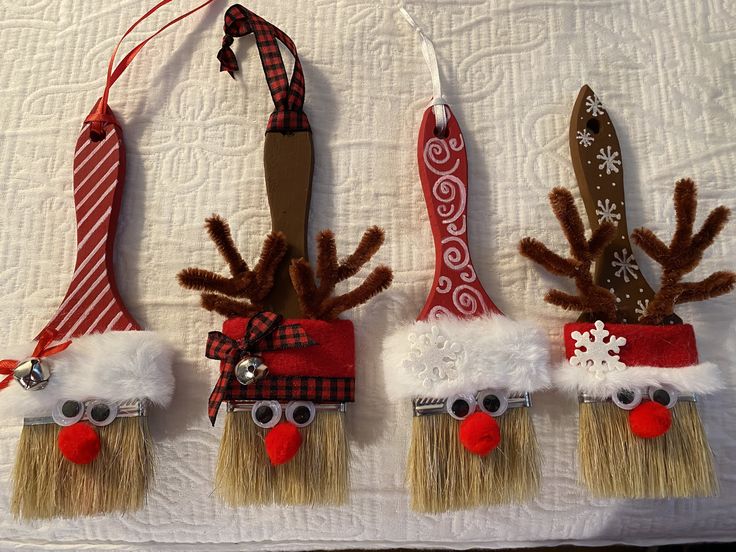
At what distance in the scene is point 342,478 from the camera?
0.60m

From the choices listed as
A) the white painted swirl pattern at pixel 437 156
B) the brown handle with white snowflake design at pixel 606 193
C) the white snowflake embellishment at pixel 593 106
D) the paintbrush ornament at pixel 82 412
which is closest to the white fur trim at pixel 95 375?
the paintbrush ornament at pixel 82 412

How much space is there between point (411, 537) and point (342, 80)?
1.96 ft

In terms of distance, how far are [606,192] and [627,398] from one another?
0.25 m

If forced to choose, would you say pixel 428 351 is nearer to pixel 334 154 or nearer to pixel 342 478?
pixel 342 478

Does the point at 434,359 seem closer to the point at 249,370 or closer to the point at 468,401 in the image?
the point at 468,401

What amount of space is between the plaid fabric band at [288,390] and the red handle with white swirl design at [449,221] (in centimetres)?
13

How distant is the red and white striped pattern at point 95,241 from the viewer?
636mm

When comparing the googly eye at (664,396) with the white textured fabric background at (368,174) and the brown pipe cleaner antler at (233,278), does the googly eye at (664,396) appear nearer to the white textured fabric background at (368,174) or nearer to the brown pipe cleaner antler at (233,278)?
the white textured fabric background at (368,174)

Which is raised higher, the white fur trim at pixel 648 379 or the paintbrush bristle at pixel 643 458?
the white fur trim at pixel 648 379

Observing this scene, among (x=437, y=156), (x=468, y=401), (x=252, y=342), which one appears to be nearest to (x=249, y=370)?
(x=252, y=342)

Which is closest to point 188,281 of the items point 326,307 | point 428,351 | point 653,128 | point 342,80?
point 326,307

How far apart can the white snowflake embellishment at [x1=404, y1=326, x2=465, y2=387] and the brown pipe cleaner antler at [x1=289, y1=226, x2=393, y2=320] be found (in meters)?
0.08

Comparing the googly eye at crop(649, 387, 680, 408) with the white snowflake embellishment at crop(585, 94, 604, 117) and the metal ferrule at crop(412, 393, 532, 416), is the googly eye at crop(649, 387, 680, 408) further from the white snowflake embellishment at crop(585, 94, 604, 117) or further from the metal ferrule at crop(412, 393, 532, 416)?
the white snowflake embellishment at crop(585, 94, 604, 117)

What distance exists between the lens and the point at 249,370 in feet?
1.89
